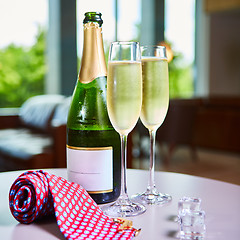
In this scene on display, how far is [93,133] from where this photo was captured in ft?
2.98

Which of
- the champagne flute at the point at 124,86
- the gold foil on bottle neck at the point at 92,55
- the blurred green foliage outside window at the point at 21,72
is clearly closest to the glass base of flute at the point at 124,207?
the champagne flute at the point at 124,86

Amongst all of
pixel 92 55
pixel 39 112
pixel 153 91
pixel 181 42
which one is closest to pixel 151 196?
pixel 153 91

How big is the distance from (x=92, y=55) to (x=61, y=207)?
372mm

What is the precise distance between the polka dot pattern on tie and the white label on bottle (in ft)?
0.25

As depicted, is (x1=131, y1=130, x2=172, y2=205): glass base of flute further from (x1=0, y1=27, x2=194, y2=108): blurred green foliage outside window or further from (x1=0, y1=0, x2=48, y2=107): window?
(x1=0, y1=0, x2=48, y2=107): window

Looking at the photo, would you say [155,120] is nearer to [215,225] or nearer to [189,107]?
[215,225]

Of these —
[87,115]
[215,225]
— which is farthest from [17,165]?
[215,225]

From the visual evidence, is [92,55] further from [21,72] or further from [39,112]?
[21,72]

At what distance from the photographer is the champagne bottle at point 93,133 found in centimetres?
85

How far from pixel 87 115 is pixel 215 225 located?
40cm

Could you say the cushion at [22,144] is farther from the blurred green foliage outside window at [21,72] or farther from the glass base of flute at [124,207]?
the glass base of flute at [124,207]

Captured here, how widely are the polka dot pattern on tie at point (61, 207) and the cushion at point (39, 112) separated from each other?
3.95m

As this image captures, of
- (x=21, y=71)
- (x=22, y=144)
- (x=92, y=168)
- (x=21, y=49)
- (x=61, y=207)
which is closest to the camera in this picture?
(x=61, y=207)

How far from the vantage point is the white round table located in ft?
2.18
